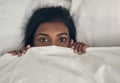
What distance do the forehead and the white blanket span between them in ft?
0.33

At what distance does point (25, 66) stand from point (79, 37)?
1.15ft

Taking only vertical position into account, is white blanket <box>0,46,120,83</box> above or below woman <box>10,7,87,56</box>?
below

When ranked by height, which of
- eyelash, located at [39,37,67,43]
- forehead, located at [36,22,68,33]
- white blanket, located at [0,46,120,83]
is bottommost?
white blanket, located at [0,46,120,83]

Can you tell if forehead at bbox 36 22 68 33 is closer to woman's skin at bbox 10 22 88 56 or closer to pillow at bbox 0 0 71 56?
woman's skin at bbox 10 22 88 56

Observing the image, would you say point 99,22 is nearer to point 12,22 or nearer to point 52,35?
point 52,35

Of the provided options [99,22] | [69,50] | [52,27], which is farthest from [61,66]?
[99,22]

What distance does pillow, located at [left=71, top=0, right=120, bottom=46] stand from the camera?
4.08 feet

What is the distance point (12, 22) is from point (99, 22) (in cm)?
41

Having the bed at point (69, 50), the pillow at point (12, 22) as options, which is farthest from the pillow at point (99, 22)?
the pillow at point (12, 22)

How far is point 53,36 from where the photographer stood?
3.86ft

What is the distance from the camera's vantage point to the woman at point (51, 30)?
1179mm

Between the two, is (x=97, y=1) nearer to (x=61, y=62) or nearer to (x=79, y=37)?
(x=79, y=37)

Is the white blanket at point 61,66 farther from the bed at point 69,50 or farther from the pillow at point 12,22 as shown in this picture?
the pillow at point 12,22

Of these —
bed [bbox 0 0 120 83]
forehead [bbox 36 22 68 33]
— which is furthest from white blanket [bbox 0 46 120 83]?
forehead [bbox 36 22 68 33]
